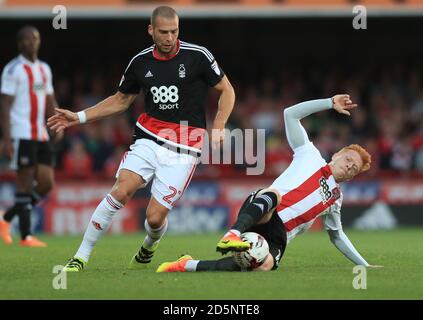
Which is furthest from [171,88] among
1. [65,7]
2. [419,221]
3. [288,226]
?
[419,221]

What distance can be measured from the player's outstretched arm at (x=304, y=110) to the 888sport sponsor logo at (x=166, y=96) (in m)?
1.01

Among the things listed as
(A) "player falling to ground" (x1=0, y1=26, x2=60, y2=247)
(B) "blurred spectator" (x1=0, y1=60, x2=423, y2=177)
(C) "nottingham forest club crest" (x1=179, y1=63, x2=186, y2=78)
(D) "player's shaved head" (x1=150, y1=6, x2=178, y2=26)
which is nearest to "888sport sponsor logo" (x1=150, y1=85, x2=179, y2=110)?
(C) "nottingham forest club crest" (x1=179, y1=63, x2=186, y2=78)

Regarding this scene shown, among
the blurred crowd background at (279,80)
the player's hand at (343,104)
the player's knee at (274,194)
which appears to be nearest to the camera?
the player's knee at (274,194)

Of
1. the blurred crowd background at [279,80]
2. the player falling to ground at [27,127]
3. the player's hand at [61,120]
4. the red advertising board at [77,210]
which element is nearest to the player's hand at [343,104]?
the player's hand at [61,120]

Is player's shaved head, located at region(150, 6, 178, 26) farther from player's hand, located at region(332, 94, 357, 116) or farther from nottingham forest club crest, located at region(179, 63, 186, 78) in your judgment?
player's hand, located at region(332, 94, 357, 116)

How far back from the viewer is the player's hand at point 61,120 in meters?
8.17

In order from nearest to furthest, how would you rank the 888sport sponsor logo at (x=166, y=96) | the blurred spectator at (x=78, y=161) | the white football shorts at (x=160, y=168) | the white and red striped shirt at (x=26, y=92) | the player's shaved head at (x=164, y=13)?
the player's shaved head at (x=164, y=13) → the white football shorts at (x=160, y=168) → the 888sport sponsor logo at (x=166, y=96) → the white and red striped shirt at (x=26, y=92) → the blurred spectator at (x=78, y=161)

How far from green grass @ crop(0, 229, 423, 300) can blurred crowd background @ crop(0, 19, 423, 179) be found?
7.75 metres

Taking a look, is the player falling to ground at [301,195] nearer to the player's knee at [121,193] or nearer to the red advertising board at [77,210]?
the player's knee at [121,193]

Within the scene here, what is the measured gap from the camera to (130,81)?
8492mm

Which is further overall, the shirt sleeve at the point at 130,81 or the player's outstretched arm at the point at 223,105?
the shirt sleeve at the point at 130,81

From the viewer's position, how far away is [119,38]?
889 inches

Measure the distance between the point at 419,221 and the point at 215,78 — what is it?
32.2 ft
